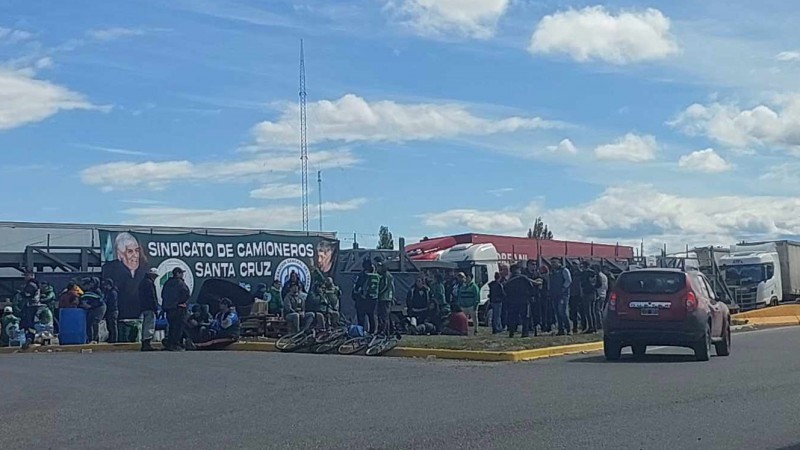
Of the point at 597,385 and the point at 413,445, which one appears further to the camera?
the point at 597,385

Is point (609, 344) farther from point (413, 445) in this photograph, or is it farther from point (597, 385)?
point (413, 445)

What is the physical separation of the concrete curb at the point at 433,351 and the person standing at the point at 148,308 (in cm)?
31

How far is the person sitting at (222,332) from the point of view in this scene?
70.9 ft

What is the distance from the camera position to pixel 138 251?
24750 millimetres

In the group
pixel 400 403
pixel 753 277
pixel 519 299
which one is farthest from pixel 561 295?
pixel 753 277

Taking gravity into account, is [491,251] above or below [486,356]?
above

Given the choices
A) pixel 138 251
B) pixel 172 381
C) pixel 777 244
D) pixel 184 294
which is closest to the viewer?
pixel 172 381

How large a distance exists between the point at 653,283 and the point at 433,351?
373 centimetres

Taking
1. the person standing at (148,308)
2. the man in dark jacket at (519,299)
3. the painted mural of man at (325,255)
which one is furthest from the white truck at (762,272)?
the person standing at (148,308)

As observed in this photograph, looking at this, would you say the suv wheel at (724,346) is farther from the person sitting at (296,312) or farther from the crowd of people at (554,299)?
the person sitting at (296,312)

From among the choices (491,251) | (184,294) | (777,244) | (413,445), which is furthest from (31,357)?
(777,244)

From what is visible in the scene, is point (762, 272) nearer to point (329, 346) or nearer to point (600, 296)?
point (600, 296)

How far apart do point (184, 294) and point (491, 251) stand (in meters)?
15.5

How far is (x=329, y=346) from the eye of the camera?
1984cm
